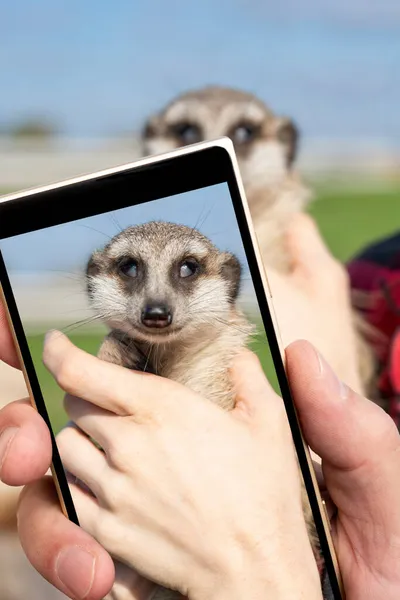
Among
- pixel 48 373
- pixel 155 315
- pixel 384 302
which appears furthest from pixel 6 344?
pixel 384 302

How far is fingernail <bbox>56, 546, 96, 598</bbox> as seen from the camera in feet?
2.29

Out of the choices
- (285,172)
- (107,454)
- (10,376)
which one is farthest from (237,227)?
(285,172)

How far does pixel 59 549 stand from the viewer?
0.73 meters

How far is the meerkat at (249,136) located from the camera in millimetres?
2207

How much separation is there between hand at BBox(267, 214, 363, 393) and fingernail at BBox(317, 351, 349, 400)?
447 mm

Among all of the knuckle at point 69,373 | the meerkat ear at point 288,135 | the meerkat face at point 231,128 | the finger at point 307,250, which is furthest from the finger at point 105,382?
the meerkat ear at point 288,135

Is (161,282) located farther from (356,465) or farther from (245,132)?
(245,132)

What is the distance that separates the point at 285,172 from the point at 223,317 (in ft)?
5.52

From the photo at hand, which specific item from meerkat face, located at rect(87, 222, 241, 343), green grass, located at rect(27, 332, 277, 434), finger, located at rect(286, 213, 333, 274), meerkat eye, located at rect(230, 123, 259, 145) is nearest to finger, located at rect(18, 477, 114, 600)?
green grass, located at rect(27, 332, 277, 434)

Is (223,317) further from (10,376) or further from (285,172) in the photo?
(285,172)

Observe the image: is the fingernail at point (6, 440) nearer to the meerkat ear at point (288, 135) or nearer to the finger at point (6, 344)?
the finger at point (6, 344)

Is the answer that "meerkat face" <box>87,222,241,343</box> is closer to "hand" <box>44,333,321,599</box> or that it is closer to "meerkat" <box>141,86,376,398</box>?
"hand" <box>44,333,321,599</box>

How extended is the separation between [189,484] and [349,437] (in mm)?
176

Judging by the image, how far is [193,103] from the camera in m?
2.34
